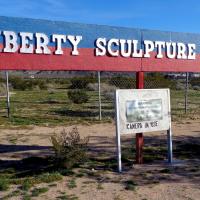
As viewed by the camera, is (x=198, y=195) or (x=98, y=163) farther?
(x=98, y=163)

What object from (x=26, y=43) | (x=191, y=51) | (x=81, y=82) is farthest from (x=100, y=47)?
(x=81, y=82)

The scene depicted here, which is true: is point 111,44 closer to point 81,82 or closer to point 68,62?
point 68,62

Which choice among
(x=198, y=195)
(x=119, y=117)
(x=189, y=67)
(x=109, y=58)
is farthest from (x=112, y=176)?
(x=189, y=67)

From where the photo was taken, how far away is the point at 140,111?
1051cm

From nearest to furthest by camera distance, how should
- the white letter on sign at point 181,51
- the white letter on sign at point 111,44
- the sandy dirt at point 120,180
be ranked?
1. the sandy dirt at point 120,180
2. the white letter on sign at point 111,44
3. the white letter on sign at point 181,51

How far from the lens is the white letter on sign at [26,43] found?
9875 mm

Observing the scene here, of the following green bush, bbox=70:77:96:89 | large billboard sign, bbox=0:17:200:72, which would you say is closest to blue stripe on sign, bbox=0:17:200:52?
large billboard sign, bbox=0:17:200:72

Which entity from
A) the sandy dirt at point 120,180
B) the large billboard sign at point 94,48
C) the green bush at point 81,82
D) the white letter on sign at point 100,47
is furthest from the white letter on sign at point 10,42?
the green bush at point 81,82

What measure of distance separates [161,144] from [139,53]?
323 cm

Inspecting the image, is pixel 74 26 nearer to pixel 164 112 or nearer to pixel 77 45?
pixel 77 45

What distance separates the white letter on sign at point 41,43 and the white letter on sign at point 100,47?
1229 mm

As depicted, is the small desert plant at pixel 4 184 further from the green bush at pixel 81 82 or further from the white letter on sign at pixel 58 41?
the green bush at pixel 81 82

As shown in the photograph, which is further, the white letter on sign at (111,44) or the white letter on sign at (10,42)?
the white letter on sign at (111,44)

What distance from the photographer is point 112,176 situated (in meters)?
9.64
